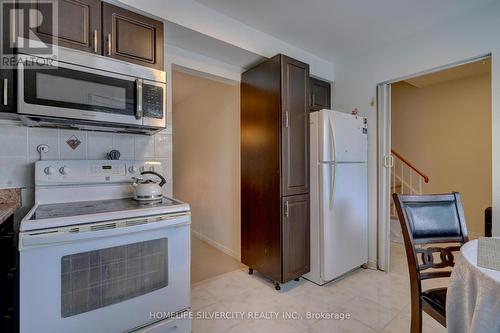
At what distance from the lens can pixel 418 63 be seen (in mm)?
2320

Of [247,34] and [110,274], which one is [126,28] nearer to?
[247,34]

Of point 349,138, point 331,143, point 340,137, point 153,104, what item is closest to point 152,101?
point 153,104

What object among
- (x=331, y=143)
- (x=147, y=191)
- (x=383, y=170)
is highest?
(x=331, y=143)

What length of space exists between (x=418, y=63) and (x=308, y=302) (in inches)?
97.2

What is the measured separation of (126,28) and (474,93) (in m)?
4.65

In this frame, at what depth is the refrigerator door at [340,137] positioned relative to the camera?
7.43 ft

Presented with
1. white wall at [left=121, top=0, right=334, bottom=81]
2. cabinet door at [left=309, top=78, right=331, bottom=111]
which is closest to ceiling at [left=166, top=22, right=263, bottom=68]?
white wall at [left=121, top=0, right=334, bottom=81]

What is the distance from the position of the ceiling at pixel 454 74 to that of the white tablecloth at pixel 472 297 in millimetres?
3168

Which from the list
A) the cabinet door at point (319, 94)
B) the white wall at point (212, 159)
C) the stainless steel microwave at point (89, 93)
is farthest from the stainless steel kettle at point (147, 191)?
the cabinet door at point (319, 94)

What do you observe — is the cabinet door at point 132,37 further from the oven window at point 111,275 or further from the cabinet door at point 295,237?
the cabinet door at point 295,237

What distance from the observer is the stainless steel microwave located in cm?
124

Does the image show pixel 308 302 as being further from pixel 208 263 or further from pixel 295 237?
pixel 208 263

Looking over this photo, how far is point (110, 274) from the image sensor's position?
49.1 inches

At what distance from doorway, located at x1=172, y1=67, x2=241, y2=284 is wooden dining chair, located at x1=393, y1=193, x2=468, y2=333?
6.05ft
